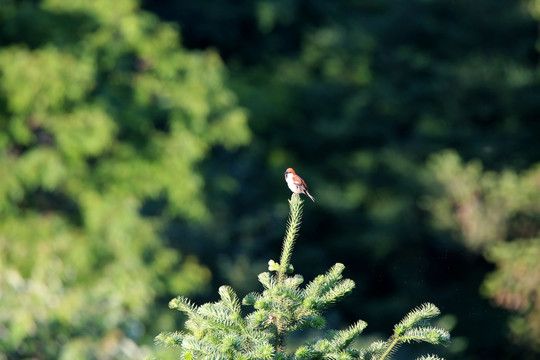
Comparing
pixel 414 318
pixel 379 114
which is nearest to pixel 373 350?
pixel 414 318

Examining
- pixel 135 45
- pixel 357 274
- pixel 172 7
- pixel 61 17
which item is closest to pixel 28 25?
pixel 61 17

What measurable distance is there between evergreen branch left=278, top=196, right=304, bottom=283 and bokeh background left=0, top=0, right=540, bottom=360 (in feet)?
11.0

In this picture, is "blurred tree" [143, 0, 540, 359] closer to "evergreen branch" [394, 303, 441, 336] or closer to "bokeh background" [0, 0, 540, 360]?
"bokeh background" [0, 0, 540, 360]

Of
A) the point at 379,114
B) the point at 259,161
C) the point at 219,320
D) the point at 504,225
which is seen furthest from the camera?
the point at 379,114

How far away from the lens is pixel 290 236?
2541 millimetres

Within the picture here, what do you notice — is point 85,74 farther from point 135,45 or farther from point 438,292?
point 438,292

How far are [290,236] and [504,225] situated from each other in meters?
A: 9.59

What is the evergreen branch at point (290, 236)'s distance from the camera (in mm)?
2486

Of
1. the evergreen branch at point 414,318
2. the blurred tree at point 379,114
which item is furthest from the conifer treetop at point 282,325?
the blurred tree at point 379,114

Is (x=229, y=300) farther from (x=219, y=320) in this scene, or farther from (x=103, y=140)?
(x=103, y=140)

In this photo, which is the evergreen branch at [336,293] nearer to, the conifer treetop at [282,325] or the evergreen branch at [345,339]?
the conifer treetop at [282,325]

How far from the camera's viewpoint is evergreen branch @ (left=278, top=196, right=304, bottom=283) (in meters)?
2.49

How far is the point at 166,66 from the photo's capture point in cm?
1151

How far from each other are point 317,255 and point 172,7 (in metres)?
6.07
